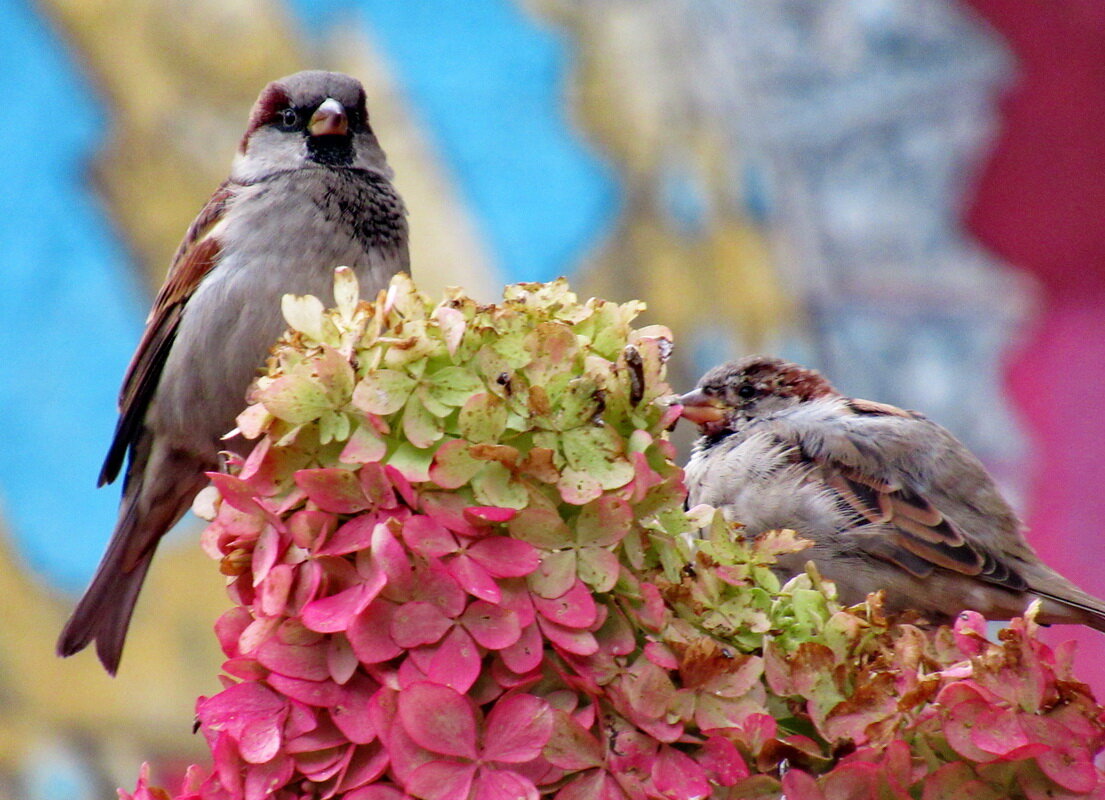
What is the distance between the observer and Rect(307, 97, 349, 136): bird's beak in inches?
96.2

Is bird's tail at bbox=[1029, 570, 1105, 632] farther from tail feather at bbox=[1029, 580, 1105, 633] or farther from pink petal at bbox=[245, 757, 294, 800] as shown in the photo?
pink petal at bbox=[245, 757, 294, 800]

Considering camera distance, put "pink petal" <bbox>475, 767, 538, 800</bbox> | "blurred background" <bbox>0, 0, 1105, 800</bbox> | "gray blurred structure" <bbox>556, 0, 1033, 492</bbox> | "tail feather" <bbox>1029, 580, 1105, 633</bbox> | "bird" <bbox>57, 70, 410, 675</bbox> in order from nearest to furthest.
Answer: "pink petal" <bbox>475, 767, 538, 800</bbox>
"tail feather" <bbox>1029, 580, 1105, 633</bbox>
"bird" <bbox>57, 70, 410, 675</bbox>
"blurred background" <bbox>0, 0, 1105, 800</bbox>
"gray blurred structure" <bbox>556, 0, 1033, 492</bbox>

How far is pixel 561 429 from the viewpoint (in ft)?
4.07

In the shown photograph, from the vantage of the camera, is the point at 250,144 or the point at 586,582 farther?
the point at 250,144

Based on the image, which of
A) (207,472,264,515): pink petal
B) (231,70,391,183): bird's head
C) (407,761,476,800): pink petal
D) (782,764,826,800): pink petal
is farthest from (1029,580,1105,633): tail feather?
(231,70,391,183): bird's head

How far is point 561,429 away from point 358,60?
3.36m

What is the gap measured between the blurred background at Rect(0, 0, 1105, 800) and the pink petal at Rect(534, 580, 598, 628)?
3.09 metres

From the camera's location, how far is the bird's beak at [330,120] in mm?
2443

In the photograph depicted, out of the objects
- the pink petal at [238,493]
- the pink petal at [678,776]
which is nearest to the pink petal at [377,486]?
the pink petal at [238,493]

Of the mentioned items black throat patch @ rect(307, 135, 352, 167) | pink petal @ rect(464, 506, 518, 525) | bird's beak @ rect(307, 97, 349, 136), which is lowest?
pink petal @ rect(464, 506, 518, 525)

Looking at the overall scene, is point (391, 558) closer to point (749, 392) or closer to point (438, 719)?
point (438, 719)

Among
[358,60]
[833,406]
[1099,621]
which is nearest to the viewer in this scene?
[1099,621]

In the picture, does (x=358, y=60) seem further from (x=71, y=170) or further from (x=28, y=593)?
(x=28, y=593)

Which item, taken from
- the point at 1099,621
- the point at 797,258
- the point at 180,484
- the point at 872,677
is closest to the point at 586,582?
the point at 872,677
